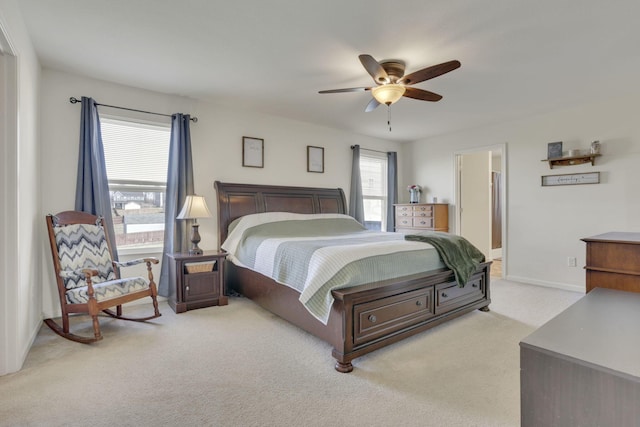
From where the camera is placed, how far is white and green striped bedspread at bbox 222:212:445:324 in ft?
7.74

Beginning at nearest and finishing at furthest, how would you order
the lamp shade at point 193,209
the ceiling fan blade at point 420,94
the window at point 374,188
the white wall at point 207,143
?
the ceiling fan blade at point 420,94, the white wall at point 207,143, the lamp shade at point 193,209, the window at point 374,188

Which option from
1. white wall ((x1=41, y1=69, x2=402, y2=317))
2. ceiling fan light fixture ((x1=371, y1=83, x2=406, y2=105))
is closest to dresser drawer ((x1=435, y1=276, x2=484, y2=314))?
ceiling fan light fixture ((x1=371, y1=83, x2=406, y2=105))

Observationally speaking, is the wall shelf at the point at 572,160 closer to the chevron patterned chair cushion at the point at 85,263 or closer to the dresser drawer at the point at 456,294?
the dresser drawer at the point at 456,294

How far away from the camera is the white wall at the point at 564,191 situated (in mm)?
3941

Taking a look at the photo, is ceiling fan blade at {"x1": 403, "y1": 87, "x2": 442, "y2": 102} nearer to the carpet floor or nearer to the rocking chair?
the carpet floor

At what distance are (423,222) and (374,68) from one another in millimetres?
3754

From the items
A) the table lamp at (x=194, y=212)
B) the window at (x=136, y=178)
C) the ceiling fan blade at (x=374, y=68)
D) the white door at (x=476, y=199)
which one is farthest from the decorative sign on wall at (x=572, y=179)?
the window at (x=136, y=178)

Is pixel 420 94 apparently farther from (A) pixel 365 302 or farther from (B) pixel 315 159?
(B) pixel 315 159

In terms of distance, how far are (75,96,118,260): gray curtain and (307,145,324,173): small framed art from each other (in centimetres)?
281

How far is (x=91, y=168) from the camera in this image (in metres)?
3.33

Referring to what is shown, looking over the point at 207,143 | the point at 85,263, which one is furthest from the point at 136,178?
the point at 85,263

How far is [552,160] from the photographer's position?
443cm

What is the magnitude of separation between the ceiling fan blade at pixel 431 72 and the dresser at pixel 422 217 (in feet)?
10.6

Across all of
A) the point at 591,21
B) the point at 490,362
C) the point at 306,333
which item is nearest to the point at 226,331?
the point at 306,333
